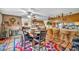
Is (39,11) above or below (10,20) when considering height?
above

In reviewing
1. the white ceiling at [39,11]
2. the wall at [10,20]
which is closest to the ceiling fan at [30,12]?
the white ceiling at [39,11]

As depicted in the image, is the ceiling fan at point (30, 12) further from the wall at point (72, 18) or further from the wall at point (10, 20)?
the wall at point (72, 18)

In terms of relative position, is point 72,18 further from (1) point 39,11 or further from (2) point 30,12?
(2) point 30,12

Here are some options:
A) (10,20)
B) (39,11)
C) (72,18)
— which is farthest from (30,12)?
(72,18)

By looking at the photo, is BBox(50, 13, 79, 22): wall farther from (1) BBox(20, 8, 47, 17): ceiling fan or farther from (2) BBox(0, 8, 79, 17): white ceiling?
(1) BBox(20, 8, 47, 17): ceiling fan

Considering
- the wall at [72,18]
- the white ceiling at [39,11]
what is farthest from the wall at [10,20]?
the wall at [72,18]

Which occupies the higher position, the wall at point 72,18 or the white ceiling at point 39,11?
the white ceiling at point 39,11

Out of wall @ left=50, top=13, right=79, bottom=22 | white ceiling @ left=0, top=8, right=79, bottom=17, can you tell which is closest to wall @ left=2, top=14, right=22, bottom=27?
white ceiling @ left=0, top=8, right=79, bottom=17

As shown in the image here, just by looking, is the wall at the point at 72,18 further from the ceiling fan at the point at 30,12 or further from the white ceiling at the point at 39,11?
the ceiling fan at the point at 30,12

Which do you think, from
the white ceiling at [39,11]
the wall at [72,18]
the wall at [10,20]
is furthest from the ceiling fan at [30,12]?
the wall at [72,18]

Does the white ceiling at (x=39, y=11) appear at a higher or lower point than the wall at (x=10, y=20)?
higher

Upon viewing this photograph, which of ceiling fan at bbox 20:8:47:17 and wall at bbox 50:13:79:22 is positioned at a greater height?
ceiling fan at bbox 20:8:47:17
